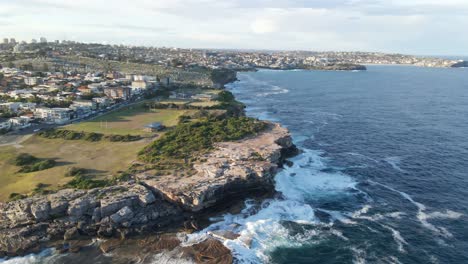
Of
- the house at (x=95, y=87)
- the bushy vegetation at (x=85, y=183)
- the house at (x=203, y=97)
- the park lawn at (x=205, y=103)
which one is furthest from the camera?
the house at (x=203, y=97)

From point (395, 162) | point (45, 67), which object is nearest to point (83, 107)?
point (395, 162)

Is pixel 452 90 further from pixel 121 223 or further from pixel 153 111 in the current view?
pixel 121 223

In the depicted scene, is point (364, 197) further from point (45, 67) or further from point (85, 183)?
point (45, 67)

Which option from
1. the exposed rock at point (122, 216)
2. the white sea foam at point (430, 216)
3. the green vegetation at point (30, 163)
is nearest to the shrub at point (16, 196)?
the green vegetation at point (30, 163)

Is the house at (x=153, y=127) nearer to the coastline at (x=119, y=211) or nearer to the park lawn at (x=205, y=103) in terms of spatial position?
the park lawn at (x=205, y=103)

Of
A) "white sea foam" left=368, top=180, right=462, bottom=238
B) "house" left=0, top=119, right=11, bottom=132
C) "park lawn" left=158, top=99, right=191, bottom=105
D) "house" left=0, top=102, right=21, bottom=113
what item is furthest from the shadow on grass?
"white sea foam" left=368, top=180, right=462, bottom=238

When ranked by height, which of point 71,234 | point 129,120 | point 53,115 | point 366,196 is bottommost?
point 71,234

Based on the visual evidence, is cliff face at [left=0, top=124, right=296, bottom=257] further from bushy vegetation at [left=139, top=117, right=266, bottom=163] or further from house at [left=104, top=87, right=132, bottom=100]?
house at [left=104, top=87, right=132, bottom=100]
